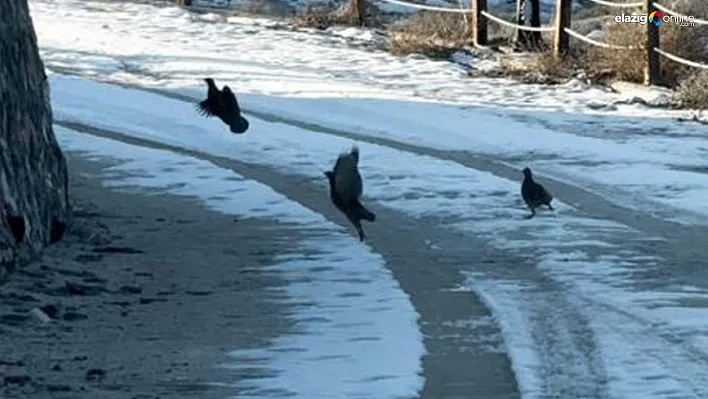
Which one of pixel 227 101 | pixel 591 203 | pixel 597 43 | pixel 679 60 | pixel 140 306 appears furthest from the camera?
pixel 597 43

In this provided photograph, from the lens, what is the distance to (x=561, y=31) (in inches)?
1100

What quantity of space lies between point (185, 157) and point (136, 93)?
5.18 meters

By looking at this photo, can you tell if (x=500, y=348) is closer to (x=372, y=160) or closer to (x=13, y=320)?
(x=13, y=320)

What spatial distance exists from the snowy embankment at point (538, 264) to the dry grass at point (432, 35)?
7.02m

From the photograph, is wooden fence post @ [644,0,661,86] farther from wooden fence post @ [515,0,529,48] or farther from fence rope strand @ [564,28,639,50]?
wooden fence post @ [515,0,529,48]

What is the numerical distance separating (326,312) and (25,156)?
3587mm

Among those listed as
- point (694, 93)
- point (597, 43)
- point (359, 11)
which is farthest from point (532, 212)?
point (359, 11)

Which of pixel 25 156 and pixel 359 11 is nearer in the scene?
pixel 25 156

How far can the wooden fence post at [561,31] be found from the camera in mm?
27797

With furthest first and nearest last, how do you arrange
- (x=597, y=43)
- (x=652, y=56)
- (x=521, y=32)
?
(x=521, y=32)
(x=597, y=43)
(x=652, y=56)

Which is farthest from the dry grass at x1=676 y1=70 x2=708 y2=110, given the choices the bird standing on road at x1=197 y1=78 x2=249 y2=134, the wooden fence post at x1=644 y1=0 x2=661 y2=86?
the bird standing on road at x1=197 y1=78 x2=249 y2=134

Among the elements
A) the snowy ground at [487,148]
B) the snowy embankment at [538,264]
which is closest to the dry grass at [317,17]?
the snowy ground at [487,148]

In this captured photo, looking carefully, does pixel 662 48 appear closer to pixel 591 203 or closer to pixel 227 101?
pixel 591 203

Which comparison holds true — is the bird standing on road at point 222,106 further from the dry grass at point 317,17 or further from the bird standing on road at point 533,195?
the dry grass at point 317,17
